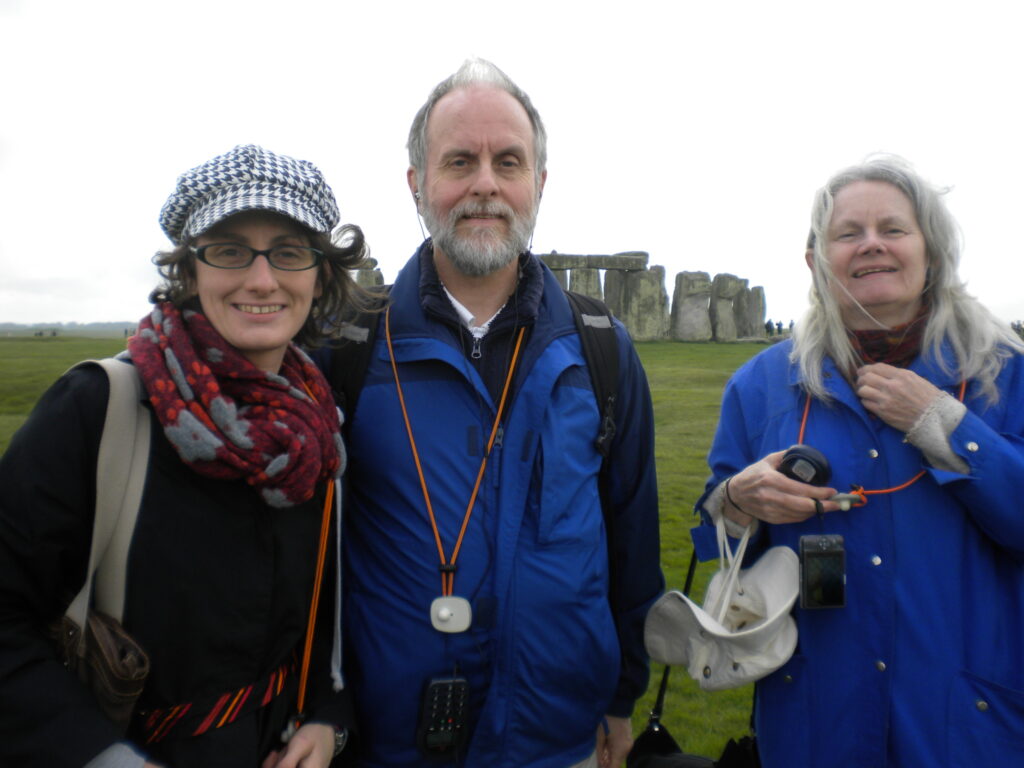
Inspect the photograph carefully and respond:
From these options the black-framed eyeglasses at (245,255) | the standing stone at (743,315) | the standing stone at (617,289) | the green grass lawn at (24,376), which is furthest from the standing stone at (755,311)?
the black-framed eyeglasses at (245,255)

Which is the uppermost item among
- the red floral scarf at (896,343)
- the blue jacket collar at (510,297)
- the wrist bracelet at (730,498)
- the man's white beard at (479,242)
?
the man's white beard at (479,242)

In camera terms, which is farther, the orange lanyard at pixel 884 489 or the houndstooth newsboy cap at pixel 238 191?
the orange lanyard at pixel 884 489

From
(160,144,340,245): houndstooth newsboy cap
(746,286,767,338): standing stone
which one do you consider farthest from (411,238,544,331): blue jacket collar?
(746,286,767,338): standing stone

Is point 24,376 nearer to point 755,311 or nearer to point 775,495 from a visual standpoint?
point 775,495

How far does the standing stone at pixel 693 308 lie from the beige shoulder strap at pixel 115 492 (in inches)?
787

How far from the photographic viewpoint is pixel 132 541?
59.2 inches

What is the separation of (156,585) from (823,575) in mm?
1664

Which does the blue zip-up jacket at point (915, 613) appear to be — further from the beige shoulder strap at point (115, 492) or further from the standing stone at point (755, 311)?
the standing stone at point (755, 311)

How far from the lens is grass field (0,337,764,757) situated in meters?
3.56

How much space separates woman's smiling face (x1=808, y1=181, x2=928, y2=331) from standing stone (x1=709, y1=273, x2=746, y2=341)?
19.1 metres

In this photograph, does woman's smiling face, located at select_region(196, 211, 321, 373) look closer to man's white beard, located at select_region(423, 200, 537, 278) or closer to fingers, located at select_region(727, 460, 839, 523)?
man's white beard, located at select_region(423, 200, 537, 278)

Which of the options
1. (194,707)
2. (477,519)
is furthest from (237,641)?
(477,519)

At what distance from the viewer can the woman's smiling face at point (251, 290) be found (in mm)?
1734

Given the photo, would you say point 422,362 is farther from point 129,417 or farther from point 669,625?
point 669,625
